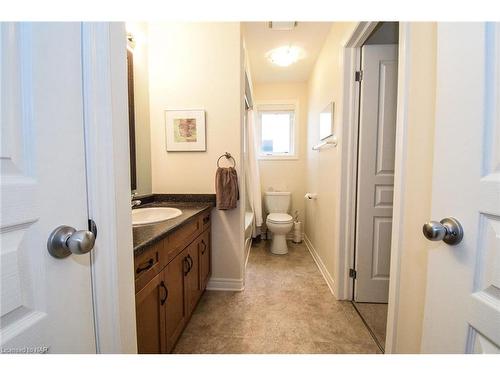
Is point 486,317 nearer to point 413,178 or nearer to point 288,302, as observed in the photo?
point 413,178

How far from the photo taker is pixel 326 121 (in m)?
2.17

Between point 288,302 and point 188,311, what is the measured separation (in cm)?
86

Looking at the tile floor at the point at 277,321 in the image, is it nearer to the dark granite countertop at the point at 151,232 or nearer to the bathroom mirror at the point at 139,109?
the dark granite countertop at the point at 151,232

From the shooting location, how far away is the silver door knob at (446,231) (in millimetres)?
490

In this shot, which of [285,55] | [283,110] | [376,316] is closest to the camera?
[376,316]

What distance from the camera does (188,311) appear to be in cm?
143

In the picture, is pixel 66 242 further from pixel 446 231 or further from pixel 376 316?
pixel 376 316

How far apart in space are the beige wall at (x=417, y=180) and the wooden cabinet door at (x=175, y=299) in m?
1.20

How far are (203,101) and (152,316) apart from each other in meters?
1.71

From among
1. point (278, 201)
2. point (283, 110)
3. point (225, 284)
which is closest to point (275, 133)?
point (283, 110)

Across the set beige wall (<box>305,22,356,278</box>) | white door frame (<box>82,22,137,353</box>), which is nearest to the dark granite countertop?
white door frame (<box>82,22,137,353</box>)

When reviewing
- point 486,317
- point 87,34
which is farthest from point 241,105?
point 486,317

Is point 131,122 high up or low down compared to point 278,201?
up

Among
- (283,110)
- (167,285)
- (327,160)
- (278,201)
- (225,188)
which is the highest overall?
(283,110)
